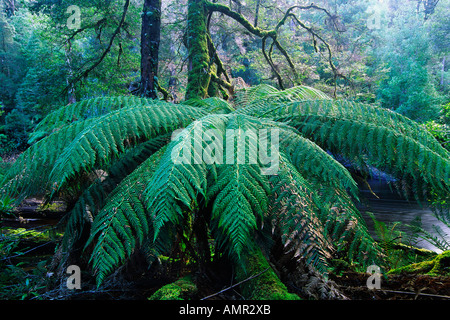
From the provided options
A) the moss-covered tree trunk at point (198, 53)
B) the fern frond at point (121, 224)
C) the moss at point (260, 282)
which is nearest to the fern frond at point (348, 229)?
the moss at point (260, 282)

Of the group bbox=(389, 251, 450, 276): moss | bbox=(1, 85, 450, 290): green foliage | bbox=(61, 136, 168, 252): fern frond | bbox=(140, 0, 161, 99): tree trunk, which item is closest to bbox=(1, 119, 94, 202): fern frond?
bbox=(1, 85, 450, 290): green foliage

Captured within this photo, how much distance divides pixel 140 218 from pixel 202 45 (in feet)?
7.62

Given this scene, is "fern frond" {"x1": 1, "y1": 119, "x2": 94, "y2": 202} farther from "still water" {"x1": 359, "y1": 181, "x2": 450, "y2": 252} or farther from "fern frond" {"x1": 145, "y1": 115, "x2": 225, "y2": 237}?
"still water" {"x1": 359, "y1": 181, "x2": 450, "y2": 252}

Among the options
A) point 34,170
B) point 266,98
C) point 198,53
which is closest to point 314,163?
point 266,98

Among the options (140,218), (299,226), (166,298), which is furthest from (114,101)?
(299,226)

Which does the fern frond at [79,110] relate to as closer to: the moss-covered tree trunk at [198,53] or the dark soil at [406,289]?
the moss-covered tree trunk at [198,53]

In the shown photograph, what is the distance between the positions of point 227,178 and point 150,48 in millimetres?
2244

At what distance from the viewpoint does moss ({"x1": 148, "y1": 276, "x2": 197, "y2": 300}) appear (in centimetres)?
85

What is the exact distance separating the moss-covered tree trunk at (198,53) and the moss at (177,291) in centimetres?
183

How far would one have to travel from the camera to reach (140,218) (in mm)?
877

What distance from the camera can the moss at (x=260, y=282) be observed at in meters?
0.82

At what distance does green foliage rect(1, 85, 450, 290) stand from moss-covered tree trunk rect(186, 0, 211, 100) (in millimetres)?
1166

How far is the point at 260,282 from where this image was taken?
2.92 ft

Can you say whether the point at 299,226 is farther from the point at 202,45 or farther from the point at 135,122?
the point at 202,45
